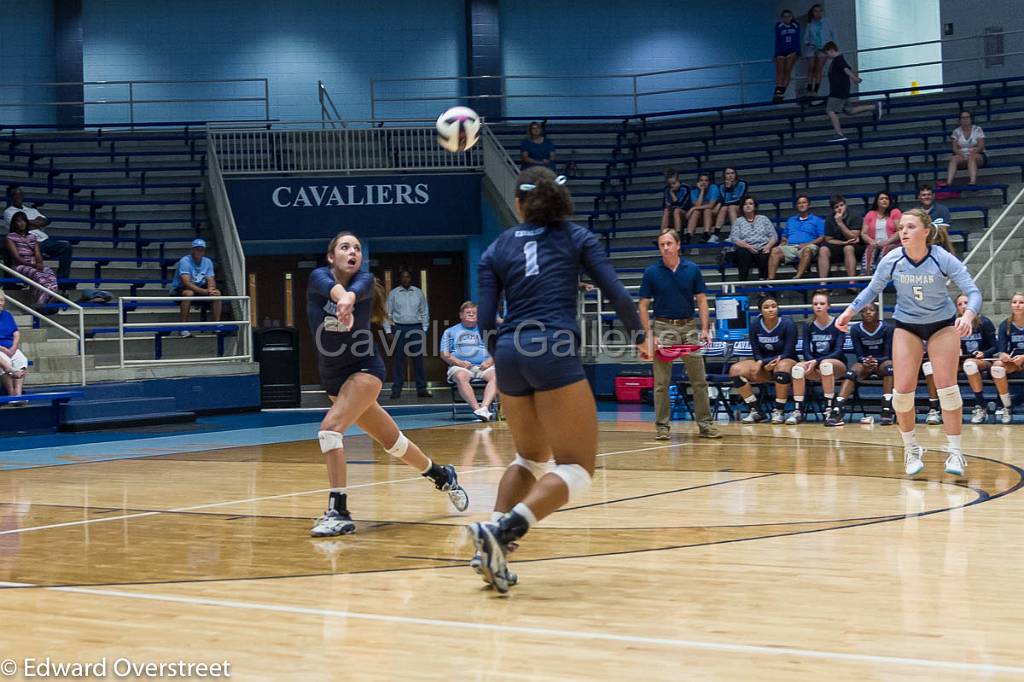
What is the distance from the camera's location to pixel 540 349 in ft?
16.9

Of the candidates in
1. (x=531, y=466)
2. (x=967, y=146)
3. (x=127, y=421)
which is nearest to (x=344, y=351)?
(x=531, y=466)

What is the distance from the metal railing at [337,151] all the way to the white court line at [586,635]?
1879cm

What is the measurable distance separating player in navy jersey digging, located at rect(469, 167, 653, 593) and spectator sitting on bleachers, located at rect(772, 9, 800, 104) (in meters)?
19.5

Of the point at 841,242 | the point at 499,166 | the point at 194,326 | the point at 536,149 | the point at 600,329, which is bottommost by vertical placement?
the point at 600,329

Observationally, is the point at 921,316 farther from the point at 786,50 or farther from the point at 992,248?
the point at 786,50

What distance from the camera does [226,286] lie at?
2086 centimetres

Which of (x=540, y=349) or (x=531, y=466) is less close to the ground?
(x=540, y=349)

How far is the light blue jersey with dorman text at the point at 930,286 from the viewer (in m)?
8.56

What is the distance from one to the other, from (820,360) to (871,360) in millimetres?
559

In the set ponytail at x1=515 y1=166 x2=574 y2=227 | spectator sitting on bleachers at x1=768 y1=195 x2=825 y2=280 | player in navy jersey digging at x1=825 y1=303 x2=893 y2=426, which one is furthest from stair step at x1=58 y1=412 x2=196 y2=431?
ponytail at x1=515 y1=166 x2=574 y2=227

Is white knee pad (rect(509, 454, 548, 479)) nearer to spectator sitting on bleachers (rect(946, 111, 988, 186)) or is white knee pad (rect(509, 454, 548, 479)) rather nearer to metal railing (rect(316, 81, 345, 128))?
spectator sitting on bleachers (rect(946, 111, 988, 186))

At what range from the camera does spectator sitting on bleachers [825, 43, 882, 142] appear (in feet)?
72.8

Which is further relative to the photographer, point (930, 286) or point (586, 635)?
point (930, 286)

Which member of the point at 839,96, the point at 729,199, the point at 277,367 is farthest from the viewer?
the point at 839,96
